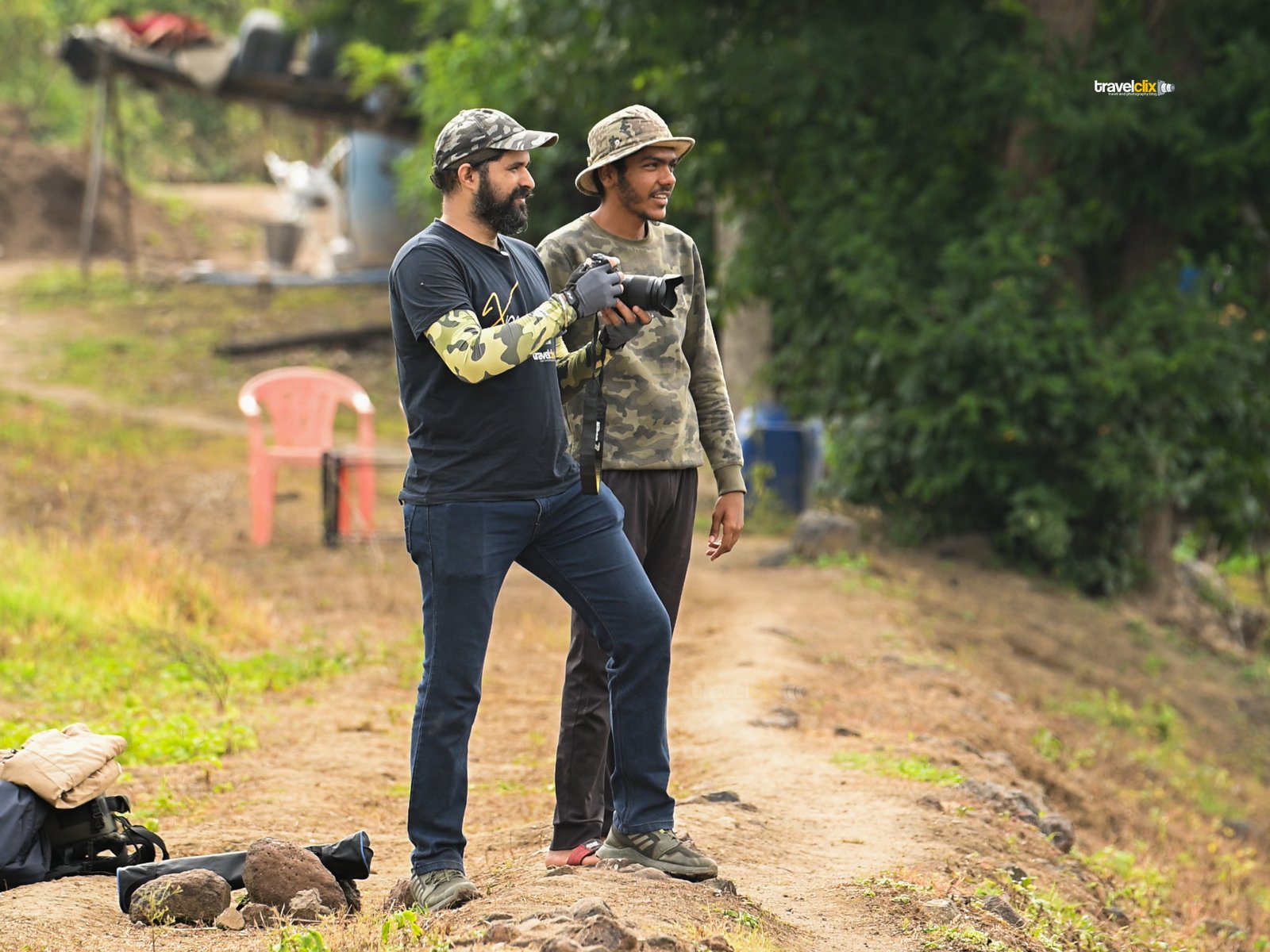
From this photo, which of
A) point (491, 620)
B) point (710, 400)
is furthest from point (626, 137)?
point (491, 620)

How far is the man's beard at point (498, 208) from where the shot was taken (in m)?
3.93

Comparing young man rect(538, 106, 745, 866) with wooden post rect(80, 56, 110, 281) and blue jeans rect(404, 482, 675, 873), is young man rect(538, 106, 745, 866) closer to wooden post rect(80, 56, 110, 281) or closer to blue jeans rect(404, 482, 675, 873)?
blue jeans rect(404, 482, 675, 873)

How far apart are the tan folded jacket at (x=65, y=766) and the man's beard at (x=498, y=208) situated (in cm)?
190

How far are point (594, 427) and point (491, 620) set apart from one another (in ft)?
1.78

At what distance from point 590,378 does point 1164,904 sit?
3450 millimetres

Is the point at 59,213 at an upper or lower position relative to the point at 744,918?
upper

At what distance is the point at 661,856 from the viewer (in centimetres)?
422

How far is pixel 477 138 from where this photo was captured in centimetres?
389

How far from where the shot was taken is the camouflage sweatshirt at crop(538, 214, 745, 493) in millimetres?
4359

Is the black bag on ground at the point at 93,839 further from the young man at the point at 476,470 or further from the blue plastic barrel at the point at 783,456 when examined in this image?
the blue plastic barrel at the point at 783,456

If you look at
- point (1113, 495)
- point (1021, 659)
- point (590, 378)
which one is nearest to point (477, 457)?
point (590, 378)

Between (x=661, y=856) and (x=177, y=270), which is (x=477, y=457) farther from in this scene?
(x=177, y=270)

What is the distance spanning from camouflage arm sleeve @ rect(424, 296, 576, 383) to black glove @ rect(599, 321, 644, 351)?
0.26 m

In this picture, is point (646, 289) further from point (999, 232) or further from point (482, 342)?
point (999, 232)
